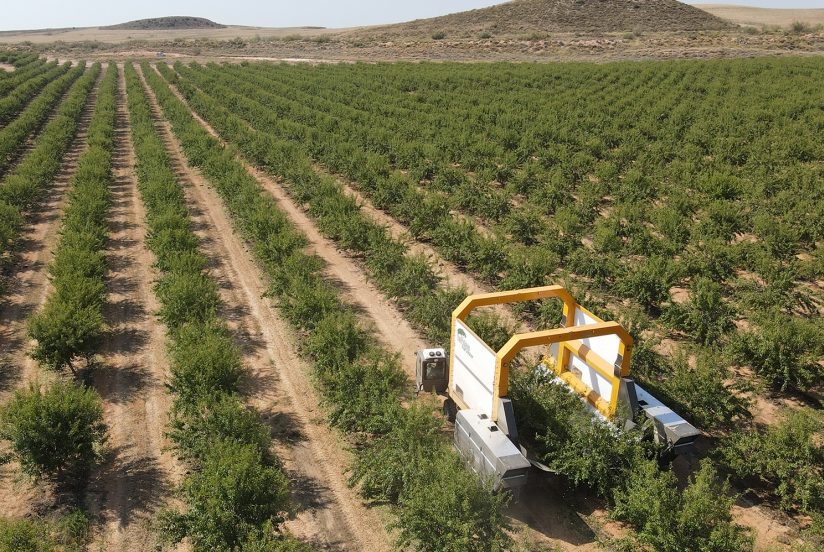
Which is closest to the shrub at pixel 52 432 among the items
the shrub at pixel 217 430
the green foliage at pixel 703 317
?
the shrub at pixel 217 430

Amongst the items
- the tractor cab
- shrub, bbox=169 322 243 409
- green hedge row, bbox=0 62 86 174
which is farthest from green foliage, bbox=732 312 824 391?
green hedge row, bbox=0 62 86 174

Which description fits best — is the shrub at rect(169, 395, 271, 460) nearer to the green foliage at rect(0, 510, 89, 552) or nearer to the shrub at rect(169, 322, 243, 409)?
the shrub at rect(169, 322, 243, 409)

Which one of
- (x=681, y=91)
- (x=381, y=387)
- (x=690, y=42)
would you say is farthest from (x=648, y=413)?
(x=690, y=42)

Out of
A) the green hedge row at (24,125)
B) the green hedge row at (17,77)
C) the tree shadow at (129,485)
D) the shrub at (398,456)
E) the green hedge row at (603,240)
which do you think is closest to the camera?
the shrub at (398,456)

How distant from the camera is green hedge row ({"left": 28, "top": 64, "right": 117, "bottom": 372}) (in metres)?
10.5

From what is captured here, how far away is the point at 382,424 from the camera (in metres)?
8.69

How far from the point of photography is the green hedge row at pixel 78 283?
34.4 feet

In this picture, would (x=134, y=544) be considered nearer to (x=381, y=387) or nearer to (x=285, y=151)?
(x=381, y=387)

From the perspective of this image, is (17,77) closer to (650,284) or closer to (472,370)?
(650,284)

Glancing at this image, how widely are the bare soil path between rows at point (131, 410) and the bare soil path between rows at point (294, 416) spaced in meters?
1.61

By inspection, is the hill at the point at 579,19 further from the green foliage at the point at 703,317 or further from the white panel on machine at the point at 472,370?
the white panel on machine at the point at 472,370

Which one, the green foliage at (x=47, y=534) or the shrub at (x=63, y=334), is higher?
the shrub at (x=63, y=334)

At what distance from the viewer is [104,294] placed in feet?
46.1

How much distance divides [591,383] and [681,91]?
35320 mm
